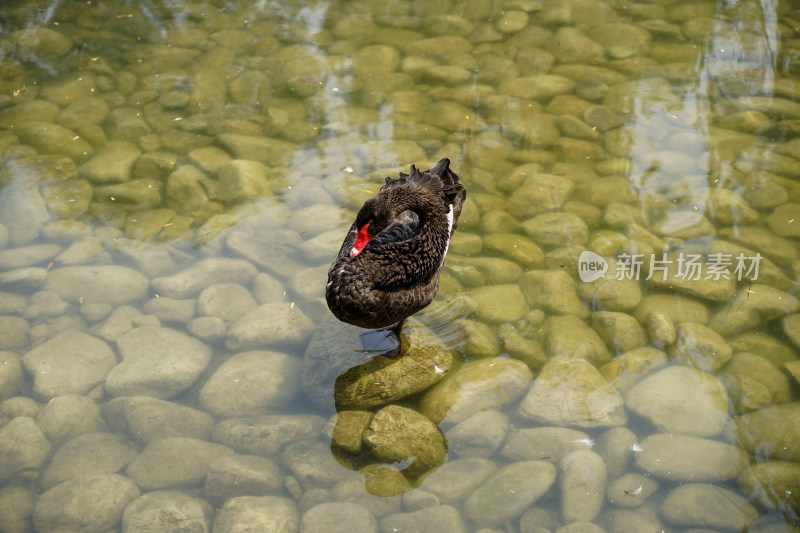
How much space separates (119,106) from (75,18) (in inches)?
99.8

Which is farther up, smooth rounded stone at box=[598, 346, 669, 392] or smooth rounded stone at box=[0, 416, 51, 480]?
smooth rounded stone at box=[598, 346, 669, 392]

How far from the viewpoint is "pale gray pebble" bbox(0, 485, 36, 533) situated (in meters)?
3.80

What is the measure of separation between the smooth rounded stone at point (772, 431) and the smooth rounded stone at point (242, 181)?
4.34 meters

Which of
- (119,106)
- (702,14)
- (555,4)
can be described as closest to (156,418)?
(119,106)

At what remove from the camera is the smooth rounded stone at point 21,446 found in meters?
4.11

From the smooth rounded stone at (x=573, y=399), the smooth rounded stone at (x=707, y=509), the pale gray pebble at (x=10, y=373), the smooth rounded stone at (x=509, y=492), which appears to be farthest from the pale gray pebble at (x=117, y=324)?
the smooth rounded stone at (x=707, y=509)

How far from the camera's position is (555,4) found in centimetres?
901

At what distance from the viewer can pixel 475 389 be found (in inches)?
181

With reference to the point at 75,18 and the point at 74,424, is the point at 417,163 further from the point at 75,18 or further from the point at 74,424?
the point at 75,18

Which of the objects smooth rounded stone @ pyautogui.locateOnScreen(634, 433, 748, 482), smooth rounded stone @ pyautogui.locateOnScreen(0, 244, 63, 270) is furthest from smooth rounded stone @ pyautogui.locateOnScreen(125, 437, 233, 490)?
smooth rounded stone @ pyautogui.locateOnScreen(634, 433, 748, 482)

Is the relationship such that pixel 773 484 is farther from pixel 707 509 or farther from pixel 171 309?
pixel 171 309

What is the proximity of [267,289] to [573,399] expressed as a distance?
99.7 inches

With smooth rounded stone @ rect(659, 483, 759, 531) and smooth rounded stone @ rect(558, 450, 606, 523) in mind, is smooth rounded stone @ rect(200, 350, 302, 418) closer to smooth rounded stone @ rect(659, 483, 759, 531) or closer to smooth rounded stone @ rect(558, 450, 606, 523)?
smooth rounded stone @ rect(558, 450, 606, 523)

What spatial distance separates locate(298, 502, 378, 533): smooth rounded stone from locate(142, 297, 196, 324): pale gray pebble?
2.05 meters
